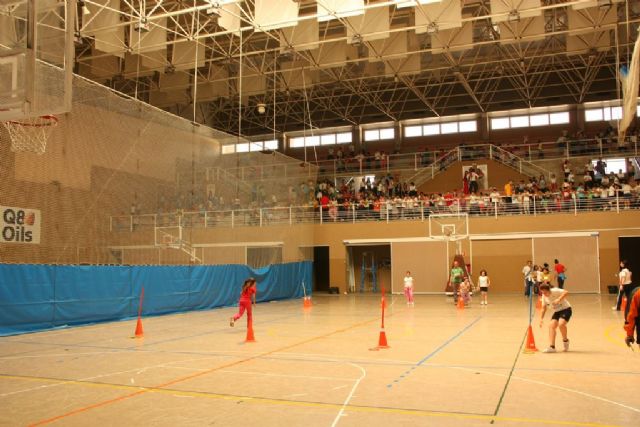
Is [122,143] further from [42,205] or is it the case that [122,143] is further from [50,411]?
[50,411]

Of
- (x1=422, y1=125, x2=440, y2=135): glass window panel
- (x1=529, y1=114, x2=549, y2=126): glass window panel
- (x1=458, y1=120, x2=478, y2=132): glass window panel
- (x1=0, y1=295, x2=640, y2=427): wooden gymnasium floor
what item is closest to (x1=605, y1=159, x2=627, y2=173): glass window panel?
(x1=529, y1=114, x2=549, y2=126): glass window panel

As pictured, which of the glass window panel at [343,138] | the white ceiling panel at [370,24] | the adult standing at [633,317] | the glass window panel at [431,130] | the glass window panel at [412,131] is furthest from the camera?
the glass window panel at [343,138]

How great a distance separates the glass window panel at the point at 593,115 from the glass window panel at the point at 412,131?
1233 centimetres

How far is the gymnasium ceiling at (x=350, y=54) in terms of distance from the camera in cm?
2555

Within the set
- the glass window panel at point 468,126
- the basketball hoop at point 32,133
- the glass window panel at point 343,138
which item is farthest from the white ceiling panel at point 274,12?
the glass window panel at point 343,138

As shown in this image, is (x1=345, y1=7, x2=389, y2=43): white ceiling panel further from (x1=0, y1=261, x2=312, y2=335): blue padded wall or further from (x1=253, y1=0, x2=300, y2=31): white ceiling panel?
(x1=0, y1=261, x2=312, y2=335): blue padded wall

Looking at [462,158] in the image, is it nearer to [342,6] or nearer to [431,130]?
[431,130]

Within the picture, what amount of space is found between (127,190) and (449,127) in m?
31.4

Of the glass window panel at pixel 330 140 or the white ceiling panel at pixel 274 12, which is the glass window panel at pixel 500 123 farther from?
the white ceiling panel at pixel 274 12

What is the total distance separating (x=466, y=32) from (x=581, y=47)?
7396 mm

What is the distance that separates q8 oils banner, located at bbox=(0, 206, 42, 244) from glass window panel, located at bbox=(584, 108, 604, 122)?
3857 centimetres

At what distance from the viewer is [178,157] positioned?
76.3 ft

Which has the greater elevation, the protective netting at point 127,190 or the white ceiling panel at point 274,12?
the white ceiling panel at point 274,12

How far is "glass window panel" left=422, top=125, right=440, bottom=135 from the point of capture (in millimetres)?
46156
